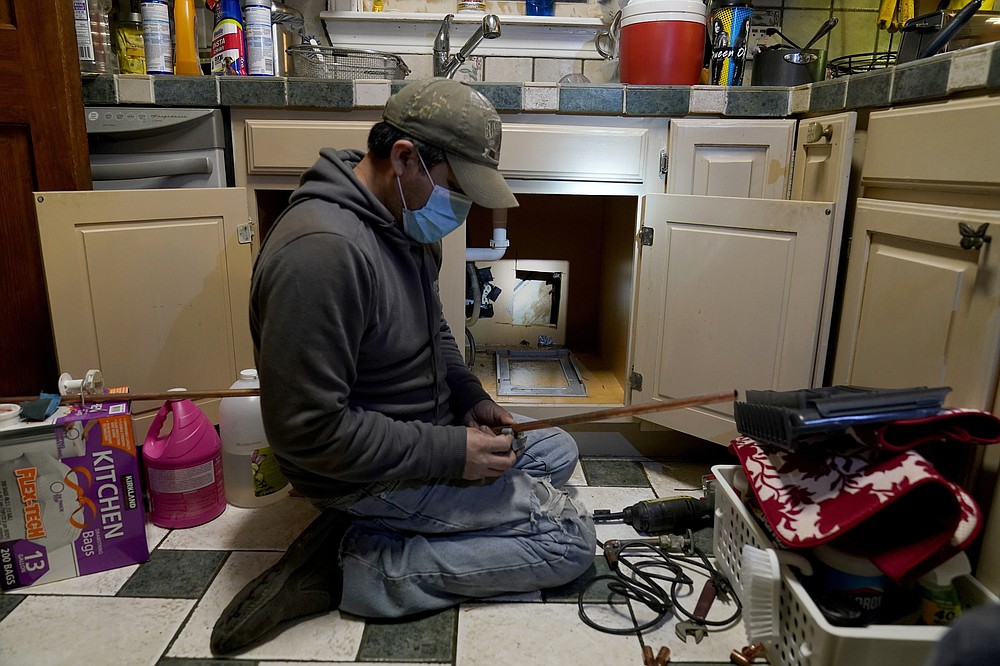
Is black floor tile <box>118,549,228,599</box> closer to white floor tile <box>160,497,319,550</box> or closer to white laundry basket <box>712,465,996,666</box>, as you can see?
white floor tile <box>160,497,319,550</box>

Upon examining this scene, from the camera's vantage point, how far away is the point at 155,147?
1.76 meters

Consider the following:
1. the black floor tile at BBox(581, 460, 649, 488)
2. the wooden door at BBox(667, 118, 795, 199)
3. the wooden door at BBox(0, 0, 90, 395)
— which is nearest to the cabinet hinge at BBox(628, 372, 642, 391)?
the black floor tile at BBox(581, 460, 649, 488)

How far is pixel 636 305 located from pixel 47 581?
4.81ft

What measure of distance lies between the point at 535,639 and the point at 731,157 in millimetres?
1243

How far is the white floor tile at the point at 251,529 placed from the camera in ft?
4.99

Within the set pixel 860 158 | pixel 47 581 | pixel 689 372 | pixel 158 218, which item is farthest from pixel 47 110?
pixel 860 158

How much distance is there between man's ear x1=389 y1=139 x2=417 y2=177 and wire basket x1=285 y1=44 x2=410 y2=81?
794mm

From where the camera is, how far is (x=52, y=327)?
1.52 m

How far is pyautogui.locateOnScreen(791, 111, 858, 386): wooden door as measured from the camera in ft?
4.92

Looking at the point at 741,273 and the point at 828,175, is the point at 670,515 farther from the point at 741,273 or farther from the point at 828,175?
the point at 828,175

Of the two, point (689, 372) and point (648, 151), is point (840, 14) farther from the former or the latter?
point (689, 372)

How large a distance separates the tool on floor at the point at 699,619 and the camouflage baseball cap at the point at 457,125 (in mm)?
832

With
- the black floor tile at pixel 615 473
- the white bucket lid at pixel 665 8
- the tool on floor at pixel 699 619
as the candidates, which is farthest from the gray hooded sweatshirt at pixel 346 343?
the white bucket lid at pixel 665 8

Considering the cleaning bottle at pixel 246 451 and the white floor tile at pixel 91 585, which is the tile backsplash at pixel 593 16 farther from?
the white floor tile at pixel 91 585
